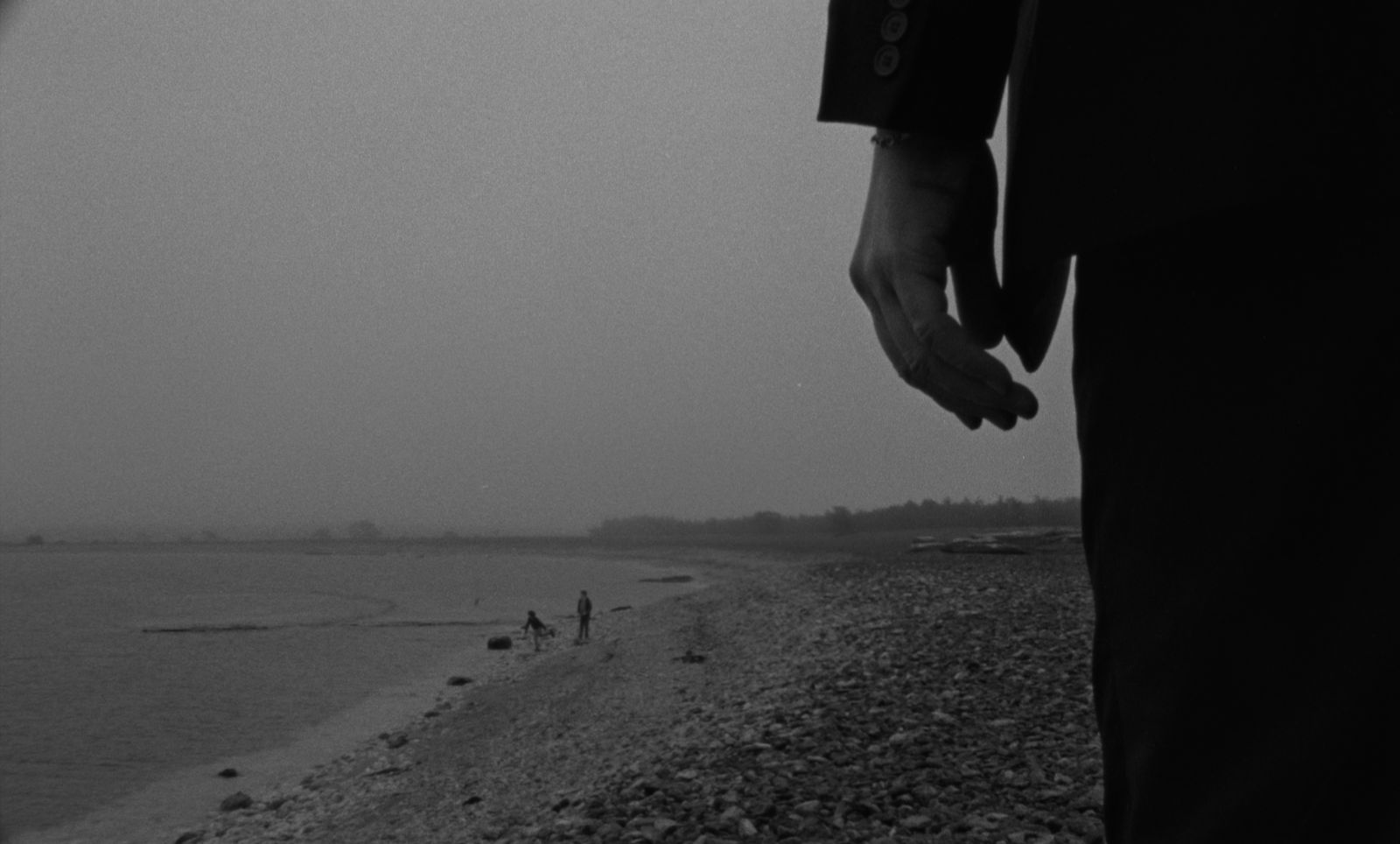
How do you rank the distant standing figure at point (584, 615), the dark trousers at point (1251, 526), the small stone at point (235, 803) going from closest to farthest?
the dark trousers at point (1251, 526) → the small stone at point (235, 803) → the distant standing figure at point (584, 615)

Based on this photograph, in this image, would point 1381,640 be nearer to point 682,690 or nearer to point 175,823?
point 175,823

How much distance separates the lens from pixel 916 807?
13.6 ft

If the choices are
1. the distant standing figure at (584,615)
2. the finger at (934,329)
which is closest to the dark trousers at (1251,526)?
the finger at (934,329)

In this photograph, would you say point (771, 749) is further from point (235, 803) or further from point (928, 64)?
point (235, 803)

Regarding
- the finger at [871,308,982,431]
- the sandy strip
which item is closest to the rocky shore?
the sandy strip

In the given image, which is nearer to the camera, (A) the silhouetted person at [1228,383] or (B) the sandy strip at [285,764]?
(A) the silhouetted person at [1228,383]

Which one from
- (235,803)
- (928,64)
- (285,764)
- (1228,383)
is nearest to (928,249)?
(928,64)

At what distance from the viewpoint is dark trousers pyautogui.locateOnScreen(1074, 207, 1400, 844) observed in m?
0.78

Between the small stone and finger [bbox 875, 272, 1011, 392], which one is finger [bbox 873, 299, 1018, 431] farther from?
the small stone

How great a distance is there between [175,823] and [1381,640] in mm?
9619

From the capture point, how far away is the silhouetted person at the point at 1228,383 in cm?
79

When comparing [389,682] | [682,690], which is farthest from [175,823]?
[389,682]

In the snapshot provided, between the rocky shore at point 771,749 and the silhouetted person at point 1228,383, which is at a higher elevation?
the silhouetted person at point 1228,383

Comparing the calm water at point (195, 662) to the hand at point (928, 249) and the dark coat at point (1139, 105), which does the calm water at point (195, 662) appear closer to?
the hand at point (928, 249)
